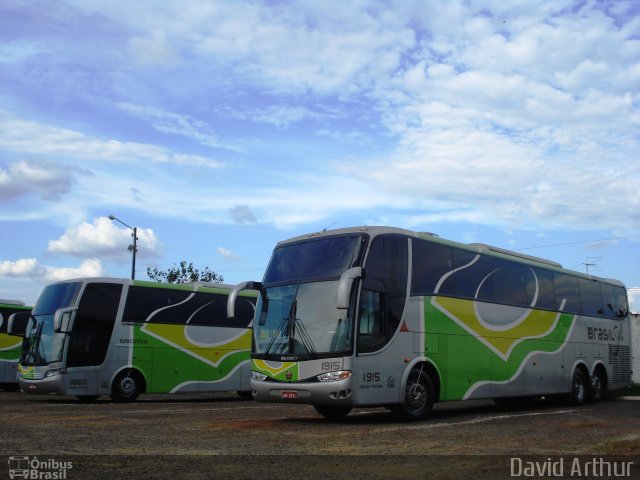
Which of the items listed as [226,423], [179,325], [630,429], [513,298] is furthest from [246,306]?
[630,429]

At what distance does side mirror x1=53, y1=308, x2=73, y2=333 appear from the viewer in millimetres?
20203

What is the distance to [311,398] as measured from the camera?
13.3m

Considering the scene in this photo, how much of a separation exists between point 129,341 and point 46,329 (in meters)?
2.22

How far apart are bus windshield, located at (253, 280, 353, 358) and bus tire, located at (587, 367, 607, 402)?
9.94 meters

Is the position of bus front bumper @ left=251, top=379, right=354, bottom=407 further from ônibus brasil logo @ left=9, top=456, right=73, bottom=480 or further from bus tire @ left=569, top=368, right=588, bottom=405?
bus tire @ left=569, top=368, right=588, bottom=405

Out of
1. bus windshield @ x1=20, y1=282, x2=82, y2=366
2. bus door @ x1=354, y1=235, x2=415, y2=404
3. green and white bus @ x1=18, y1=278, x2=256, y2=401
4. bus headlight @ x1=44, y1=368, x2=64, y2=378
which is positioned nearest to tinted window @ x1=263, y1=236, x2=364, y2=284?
bus door @ x1=354, y1=235, x2=415, y2=404

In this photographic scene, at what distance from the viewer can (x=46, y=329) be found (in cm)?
2116

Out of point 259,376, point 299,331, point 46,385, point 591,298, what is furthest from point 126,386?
point 591,298

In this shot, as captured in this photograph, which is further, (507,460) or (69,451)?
(69,451)

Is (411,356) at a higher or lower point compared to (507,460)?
higher

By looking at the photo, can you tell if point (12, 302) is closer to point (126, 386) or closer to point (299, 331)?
point (126, 386)

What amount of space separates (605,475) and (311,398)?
21.3ft

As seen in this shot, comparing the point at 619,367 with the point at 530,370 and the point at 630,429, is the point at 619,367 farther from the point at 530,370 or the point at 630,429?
the point at 630,429

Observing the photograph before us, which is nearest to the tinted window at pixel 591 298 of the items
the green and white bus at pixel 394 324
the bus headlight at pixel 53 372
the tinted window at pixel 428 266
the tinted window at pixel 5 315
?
the green and white bus at pixel 394 324
